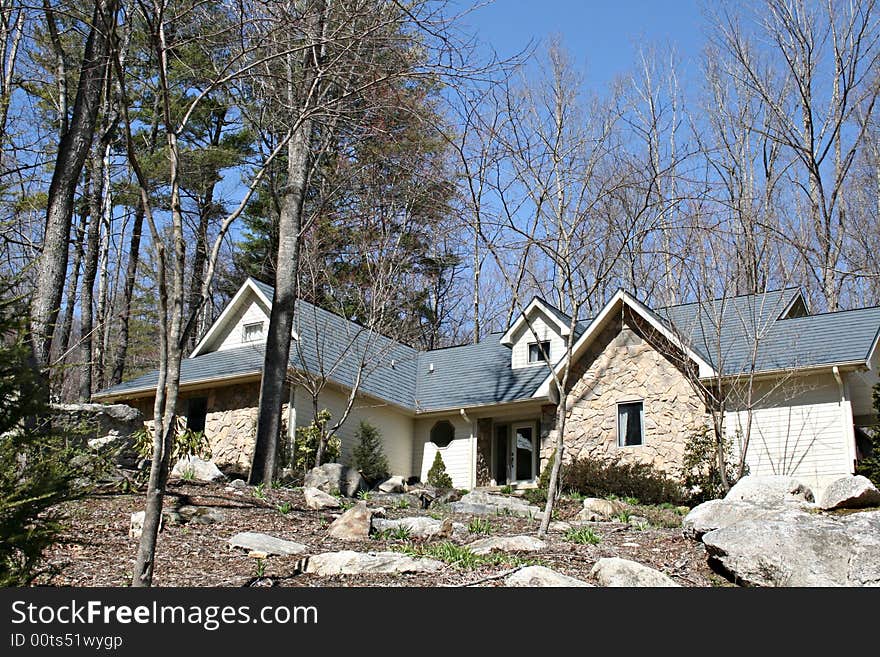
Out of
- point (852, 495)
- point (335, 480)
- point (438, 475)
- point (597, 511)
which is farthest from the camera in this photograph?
point (438, 475)

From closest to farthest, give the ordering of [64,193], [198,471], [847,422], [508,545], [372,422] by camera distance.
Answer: [508,545], [64,193], [198,471], [847,422], [372,422]

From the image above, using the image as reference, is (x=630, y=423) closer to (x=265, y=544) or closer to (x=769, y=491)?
(x=769, y=491)

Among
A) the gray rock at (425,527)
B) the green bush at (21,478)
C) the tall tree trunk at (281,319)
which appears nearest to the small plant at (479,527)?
the gray rock at (425,527)

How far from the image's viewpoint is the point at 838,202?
81.2 feet

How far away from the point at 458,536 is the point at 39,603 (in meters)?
5.40

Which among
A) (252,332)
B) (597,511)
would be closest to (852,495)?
(597,511)

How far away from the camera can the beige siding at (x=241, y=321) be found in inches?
823

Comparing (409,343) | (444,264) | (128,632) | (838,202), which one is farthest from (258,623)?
(838,202)

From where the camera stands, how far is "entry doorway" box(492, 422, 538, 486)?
805 inches

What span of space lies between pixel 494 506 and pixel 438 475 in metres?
6.71

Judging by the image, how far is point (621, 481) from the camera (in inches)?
643

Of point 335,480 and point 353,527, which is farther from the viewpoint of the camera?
point 335,480

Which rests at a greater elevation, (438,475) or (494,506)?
(438,475)

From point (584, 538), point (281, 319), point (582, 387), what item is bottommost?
point (584, 538)
